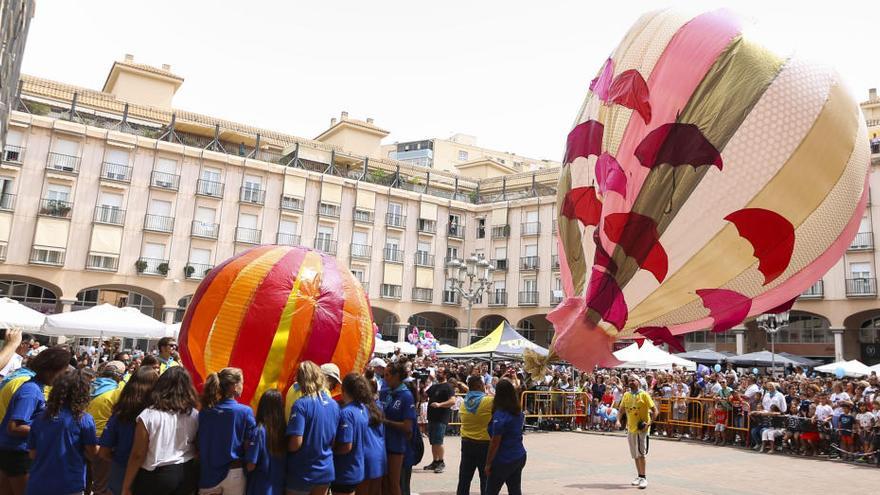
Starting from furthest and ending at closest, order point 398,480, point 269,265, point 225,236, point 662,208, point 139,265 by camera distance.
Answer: point 225,236, point 139,265, point 398,480, point 269,265, point 662,208

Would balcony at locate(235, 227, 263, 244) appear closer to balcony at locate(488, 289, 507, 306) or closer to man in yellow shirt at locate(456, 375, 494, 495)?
balcony at locate(488, 289, 507, 306)

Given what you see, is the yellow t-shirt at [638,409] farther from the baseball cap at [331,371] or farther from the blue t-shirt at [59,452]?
the blue t-shirt at [59,452]

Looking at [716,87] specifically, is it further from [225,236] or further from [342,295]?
[225,236]

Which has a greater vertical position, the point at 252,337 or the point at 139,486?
the point at 252,337

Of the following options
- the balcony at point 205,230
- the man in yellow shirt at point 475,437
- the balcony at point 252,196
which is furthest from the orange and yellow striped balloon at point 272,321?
the balcony at point 252,196

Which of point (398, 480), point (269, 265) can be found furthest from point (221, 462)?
point (398, 480)

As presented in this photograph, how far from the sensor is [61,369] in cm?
475

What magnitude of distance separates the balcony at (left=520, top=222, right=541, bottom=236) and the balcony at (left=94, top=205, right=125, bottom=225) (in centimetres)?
2248

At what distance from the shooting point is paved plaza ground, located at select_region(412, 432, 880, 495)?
904cm

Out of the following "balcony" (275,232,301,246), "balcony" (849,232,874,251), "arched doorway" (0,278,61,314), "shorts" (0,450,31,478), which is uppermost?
"balcony" (849,232,874,251)

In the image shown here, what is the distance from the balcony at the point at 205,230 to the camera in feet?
113

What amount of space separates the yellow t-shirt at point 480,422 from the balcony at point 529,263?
33914 millimetres

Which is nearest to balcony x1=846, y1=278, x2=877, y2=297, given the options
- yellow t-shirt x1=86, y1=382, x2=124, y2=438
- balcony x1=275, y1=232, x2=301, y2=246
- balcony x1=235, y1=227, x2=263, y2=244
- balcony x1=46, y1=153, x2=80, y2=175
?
balcony x1=275, y1=232, x2=301, y2=246

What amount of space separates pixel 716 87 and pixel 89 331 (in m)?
14.1
